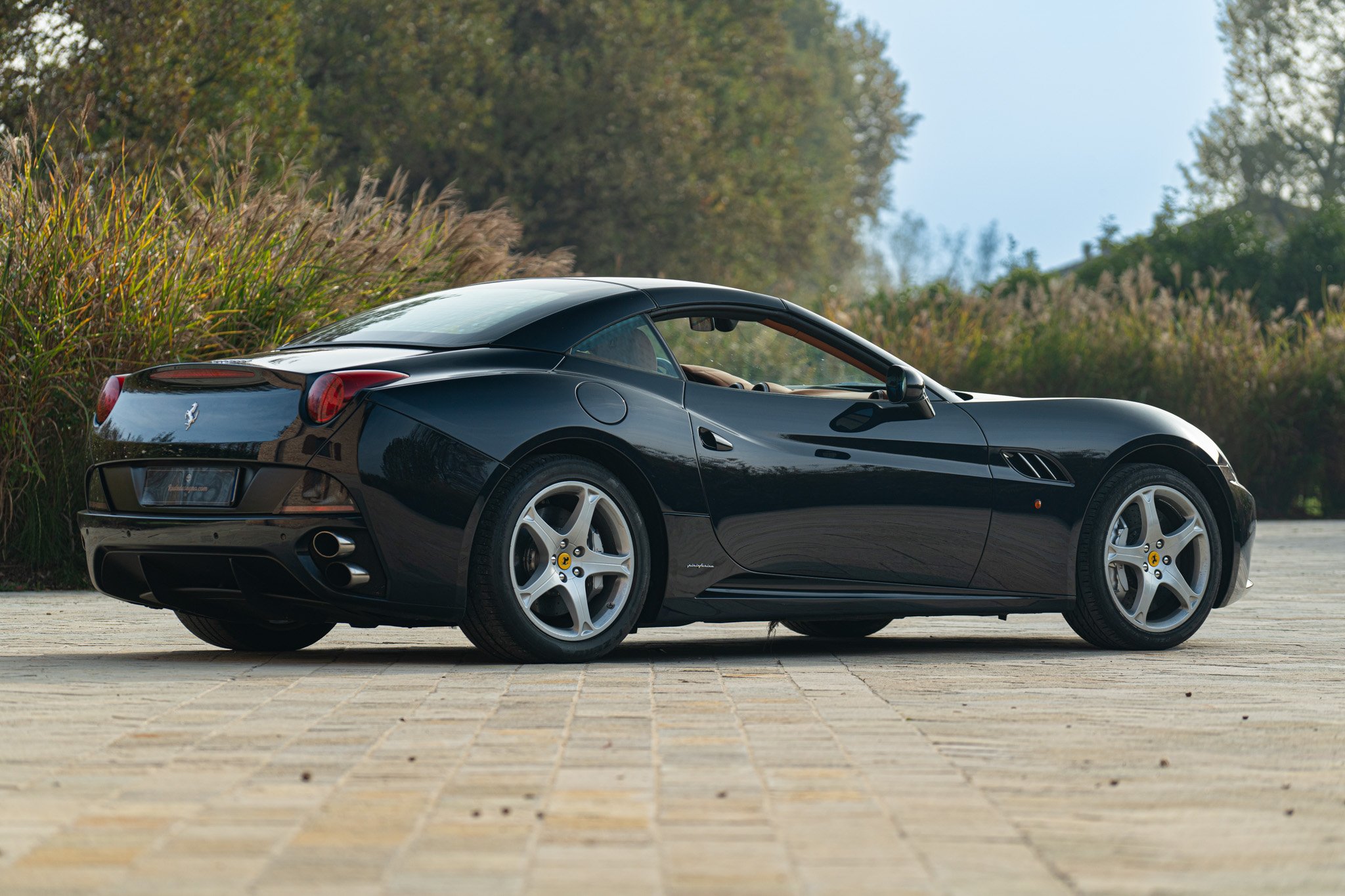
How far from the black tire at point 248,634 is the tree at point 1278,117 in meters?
58.4

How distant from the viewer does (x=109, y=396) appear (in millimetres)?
6672

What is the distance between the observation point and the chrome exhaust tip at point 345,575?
5965mm

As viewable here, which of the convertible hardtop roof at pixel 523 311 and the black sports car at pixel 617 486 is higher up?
the convertible hardtop roof at pixel 523 311

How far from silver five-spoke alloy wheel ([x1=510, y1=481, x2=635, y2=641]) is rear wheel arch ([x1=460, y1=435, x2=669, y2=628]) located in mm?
141

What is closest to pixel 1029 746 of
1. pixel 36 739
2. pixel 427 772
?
pixel 427 772

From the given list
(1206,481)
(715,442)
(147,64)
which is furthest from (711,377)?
(147,64)

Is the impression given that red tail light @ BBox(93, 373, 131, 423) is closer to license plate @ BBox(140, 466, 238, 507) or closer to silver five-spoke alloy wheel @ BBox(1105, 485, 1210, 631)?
license plate @ BBox(140, 466, 238, 507)

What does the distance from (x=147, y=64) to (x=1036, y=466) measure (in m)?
16.7

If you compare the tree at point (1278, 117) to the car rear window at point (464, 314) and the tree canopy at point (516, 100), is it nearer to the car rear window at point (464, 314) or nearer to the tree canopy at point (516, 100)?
the tree canopy at point (516, 100)

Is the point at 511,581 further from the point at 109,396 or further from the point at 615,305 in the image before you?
the point at 109,396

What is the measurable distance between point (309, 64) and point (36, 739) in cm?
2771

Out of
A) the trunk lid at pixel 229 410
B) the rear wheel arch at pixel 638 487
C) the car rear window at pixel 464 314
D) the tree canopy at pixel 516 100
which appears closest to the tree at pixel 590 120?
the tree canopy at pixel 516 100

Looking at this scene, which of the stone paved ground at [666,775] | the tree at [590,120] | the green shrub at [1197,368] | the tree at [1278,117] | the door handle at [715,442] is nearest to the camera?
the stone paved ground at [666,775]

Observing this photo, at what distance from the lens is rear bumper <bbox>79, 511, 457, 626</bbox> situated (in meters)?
5.97
